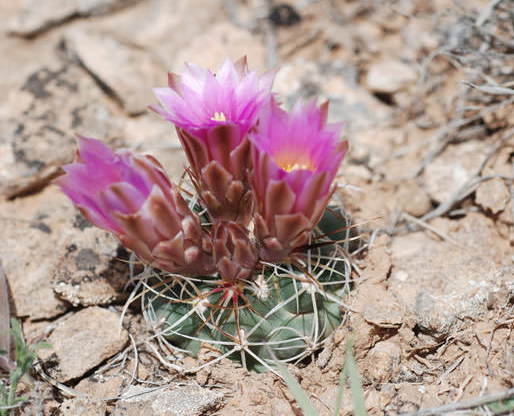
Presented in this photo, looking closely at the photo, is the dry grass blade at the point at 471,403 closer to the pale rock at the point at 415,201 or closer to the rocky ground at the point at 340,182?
the rocky ground at the point at 340,182

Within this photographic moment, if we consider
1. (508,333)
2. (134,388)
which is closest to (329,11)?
(508,333)

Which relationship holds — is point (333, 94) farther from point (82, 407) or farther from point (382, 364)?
point (82, 407)

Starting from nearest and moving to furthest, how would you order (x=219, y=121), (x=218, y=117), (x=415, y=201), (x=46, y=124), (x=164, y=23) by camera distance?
(x=219, y=121), (x=218, y=117), (x=415, y=201), (x=46, y=124), (x=164, y=23)

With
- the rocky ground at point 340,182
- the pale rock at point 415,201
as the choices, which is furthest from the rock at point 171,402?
the pale rock at point 415,201

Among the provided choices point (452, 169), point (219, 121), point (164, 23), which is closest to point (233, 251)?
point (219, 121)

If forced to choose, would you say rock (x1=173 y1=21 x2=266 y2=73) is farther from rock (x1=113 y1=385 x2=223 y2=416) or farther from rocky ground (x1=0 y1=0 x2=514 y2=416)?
rock (x1=113 y1=385 x2=223 y2=416)

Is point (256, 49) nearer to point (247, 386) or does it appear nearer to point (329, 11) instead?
point (329, 11)
